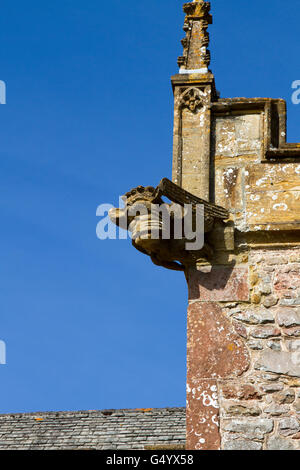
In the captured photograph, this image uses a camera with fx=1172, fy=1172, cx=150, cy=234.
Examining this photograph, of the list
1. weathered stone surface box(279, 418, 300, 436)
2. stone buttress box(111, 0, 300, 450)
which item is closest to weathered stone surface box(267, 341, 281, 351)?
stone buttress box(111, 0, 300, 450)

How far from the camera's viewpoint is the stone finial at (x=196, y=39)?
9398 millimetres

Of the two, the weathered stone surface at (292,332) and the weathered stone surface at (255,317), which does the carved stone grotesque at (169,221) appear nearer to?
the weathered stone surface at (255,317)

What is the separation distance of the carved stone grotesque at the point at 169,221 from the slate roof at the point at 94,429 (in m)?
5.61

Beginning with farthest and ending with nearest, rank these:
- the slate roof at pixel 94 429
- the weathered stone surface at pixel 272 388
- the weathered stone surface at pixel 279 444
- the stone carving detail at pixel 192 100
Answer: the slate roof at pixel 94 429 → the stone carving detail at pixel 192 100 → the weathered stone surface at pixel 272 388 → the weathered stone surface at pixel 279 444

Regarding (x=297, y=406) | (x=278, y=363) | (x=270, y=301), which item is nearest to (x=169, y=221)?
(x=270, y=301)

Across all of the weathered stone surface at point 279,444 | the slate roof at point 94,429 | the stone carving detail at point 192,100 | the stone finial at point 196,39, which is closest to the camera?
the weathered stone surface at point 279,444

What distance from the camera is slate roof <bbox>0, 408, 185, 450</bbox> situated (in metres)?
14.2

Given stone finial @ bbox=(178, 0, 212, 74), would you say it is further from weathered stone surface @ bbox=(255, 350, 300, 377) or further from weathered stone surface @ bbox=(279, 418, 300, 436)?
weathered stone surface @ bbox=(279, 418, 300, 436)

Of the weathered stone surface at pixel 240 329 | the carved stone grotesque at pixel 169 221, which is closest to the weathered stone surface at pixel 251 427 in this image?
the weathered stone surface at pixel 240 329

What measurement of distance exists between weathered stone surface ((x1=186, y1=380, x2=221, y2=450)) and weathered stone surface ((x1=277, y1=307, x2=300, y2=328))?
66cm

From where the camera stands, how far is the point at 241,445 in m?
7.97

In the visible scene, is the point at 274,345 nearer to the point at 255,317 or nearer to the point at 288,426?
the point at 255,317
